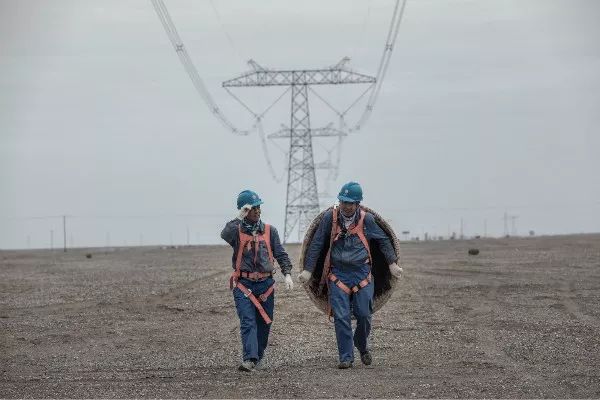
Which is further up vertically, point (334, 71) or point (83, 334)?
point (334, 71)

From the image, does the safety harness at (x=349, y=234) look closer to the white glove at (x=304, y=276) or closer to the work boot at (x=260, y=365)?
the white glove at (x=304, y=276)

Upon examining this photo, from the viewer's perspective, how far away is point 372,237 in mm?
13555

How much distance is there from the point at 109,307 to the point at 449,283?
30.0 feet

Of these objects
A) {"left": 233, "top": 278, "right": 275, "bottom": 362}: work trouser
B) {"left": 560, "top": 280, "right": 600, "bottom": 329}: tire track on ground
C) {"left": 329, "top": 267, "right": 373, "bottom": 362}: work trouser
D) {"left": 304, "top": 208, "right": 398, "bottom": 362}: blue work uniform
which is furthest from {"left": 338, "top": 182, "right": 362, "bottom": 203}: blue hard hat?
{"left": 560, "top": 280, "right": 600, "bottom": 329}: tire track on ground

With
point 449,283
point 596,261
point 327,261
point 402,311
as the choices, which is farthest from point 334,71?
point 327,261

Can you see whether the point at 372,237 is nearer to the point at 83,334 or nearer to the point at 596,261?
the point at 83,334

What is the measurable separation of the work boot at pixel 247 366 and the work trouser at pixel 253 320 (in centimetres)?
8

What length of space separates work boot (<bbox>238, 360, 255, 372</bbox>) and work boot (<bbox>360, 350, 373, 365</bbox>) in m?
1.34

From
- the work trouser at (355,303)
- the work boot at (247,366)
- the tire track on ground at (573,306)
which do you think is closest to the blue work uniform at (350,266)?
the work trouser at (355,303)

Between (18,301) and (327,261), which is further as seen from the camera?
(18,301)

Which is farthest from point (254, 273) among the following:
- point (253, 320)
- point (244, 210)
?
point (244, 210)

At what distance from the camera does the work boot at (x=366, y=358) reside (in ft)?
43.0

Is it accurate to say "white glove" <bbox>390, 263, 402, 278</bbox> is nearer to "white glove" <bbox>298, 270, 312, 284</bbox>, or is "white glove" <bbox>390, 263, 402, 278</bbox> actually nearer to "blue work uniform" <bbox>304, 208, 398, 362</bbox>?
"blue work uniform" <bbox>304, 208, 398, 362</bbox>

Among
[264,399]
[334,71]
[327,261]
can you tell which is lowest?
[264,399]
